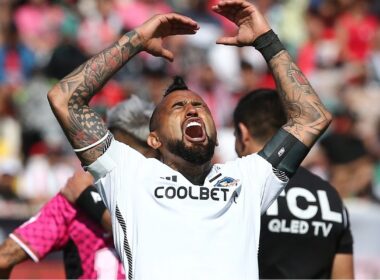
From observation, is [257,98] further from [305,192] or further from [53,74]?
[53,74]

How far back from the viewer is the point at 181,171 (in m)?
4.54

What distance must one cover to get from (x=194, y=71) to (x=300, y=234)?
24.9 feet

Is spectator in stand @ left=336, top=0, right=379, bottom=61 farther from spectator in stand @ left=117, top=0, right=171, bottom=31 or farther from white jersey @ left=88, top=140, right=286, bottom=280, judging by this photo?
white jersey @ left=88, top=140, right=286, bottom=280

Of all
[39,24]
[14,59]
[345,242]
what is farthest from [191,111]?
[39,24]

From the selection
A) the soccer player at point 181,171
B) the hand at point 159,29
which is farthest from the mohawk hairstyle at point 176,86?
the hand at point 159,29

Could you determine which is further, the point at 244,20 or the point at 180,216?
the point at 244,20

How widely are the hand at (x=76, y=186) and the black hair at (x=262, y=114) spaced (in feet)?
3.24

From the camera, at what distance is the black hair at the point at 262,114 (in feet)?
18.7

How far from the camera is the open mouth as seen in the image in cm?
448

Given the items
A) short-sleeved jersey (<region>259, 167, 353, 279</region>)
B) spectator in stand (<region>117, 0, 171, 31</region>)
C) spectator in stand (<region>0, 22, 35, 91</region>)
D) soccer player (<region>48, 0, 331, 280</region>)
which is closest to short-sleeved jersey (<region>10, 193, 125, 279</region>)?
soccer player (<region>48, 0, 331, 280</region>)

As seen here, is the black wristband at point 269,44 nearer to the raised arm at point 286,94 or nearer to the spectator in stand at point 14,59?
the raised arm at point 286,94

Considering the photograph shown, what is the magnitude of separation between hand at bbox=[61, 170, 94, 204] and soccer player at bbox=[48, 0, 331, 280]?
2.36 feet

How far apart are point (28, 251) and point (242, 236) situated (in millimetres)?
1490

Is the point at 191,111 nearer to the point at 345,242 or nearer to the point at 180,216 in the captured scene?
the point at 180,216
